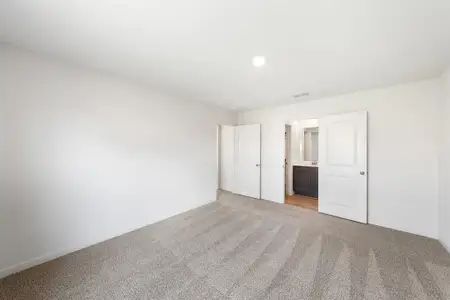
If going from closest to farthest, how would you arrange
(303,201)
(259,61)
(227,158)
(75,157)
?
(259,61) < (75,157) < (303,201) < (227,158)

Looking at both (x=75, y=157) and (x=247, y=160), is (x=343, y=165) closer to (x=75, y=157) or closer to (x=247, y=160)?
(x=247, y=160)

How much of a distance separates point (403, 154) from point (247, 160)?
286 cm

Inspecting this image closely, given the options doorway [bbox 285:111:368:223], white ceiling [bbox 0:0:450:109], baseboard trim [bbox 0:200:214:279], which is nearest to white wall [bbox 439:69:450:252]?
white ceiling [bbox 0:0:450:109]

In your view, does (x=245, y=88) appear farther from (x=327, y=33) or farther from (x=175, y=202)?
(x=175, y=202)

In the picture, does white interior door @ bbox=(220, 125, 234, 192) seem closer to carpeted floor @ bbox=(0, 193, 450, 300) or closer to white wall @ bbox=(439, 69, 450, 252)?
carpeted floor @ bbox=(0, 193, 450, 300)

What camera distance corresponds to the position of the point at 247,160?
4.73 m

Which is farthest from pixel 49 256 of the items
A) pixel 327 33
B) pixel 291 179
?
pixel 291 179

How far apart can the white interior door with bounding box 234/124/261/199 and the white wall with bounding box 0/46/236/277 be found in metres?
1.84

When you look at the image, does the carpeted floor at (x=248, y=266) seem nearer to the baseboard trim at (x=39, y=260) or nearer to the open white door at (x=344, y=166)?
the baseboard trim at (x=39, y=260)

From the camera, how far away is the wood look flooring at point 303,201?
4039 mm

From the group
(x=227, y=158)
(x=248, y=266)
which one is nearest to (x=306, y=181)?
(x=227, y=158)

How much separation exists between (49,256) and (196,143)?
2606 millimetres

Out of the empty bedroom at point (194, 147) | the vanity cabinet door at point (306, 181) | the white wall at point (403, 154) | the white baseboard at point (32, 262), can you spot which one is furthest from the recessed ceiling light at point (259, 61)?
the vanity cabinet door at point (306, 181)

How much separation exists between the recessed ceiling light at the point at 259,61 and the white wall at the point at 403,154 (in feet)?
6.87
